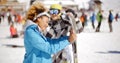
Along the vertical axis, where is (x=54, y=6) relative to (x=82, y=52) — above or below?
above

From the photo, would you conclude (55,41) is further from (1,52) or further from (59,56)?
(1,52)

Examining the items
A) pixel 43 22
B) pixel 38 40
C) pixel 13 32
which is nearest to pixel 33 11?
pixel 43 22

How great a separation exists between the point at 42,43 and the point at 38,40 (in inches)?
1.0

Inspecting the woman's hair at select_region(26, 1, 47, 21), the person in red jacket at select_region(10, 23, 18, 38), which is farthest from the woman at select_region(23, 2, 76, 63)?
the person in red jacket at select_region(10, 23, 18, 38)

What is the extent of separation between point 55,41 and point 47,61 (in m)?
0.12

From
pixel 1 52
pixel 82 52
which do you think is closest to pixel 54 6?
pixel 82 52

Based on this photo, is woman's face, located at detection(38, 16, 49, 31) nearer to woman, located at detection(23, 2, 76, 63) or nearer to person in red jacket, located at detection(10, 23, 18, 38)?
woman, located at detection(23, 2, 76, 63)

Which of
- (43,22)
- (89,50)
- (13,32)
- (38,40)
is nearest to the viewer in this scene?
(38,40)

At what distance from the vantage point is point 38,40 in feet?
5.95

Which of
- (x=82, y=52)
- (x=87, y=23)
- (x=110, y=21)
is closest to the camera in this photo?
(x=82, y=52)

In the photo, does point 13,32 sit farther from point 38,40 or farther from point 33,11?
point 38,40

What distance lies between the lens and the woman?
1822 millimetres

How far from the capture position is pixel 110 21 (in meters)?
7.80

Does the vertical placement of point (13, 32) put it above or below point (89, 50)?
above
